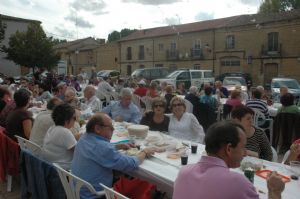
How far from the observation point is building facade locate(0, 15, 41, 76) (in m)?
35.8

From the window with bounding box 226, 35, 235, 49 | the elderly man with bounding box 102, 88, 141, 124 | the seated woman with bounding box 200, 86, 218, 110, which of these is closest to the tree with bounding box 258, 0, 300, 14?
the window with bounding box 226, 35, 235, 49

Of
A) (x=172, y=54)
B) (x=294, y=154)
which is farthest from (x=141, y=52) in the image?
(x=294, y=154)

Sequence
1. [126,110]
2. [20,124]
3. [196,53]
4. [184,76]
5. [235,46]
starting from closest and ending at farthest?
[20,124] < [126,110] < [184,76] < [235,46] < [196,53]

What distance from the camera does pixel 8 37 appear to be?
37156 millimetres

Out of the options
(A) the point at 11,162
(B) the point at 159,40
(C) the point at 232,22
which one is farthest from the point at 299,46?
(A) the point at 11,162

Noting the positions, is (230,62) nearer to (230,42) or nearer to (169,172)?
(230,42)

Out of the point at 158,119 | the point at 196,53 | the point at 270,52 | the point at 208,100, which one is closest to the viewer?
the point at 158,119

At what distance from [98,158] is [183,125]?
2102 millimetres

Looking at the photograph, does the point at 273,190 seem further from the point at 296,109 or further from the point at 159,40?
the point at 159,40

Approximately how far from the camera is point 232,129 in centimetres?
184

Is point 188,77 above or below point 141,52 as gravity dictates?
below

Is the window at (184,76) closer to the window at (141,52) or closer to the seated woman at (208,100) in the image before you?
the seated woman at (208,100)

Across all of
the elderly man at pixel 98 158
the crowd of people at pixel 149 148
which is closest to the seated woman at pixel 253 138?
the crowd of people at pixel 149 148

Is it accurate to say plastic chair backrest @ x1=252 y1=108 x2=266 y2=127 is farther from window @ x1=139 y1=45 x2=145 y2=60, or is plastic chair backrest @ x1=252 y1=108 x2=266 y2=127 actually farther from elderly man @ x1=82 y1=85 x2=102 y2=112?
window @ x1=139 y1=45 x2=145 y2=60
